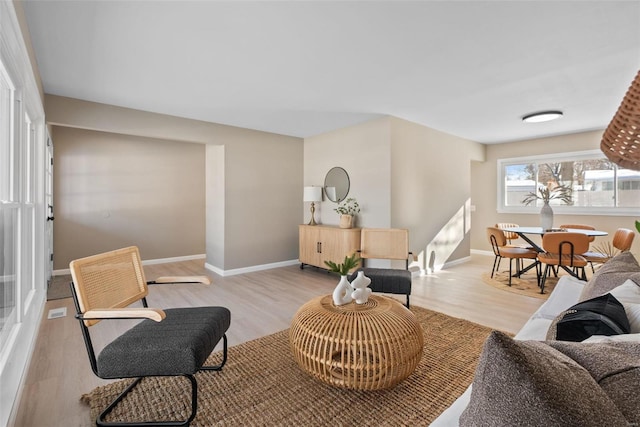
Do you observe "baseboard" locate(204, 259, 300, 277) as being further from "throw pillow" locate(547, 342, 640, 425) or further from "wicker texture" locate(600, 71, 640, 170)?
"wicker texture" locate(600, 71, 640, 170)

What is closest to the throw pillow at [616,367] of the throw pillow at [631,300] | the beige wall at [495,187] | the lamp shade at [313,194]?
the throw pillow at [631,300]

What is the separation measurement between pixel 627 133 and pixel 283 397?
1.94 m

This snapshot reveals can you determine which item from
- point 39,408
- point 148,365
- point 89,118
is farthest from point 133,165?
point 148,365

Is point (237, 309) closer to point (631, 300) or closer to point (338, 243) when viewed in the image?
point (338, 243)

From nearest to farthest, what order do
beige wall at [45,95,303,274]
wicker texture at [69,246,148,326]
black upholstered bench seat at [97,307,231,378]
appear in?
black upholstered bench seat at [97,307,231,378] → wicker texture at [69,246,148,326] → beige wall at [45,95,303,274]

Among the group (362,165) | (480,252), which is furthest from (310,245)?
(480,252)

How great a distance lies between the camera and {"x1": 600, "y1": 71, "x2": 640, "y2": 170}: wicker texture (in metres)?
0.51

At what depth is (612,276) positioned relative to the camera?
177 cm

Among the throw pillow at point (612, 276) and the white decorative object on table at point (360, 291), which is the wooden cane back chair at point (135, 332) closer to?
the white decorative object on table at point (360, 291)

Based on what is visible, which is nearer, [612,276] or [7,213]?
[612,276]

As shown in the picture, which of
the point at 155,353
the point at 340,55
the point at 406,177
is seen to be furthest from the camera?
the point at 406,177

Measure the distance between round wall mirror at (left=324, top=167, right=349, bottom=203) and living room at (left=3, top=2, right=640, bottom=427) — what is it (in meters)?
0.13

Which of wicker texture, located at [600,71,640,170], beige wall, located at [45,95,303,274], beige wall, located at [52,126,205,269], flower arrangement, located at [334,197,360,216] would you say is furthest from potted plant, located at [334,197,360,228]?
wicker texture, located at [600,71,640,170]

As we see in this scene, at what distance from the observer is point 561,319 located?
1267mm
